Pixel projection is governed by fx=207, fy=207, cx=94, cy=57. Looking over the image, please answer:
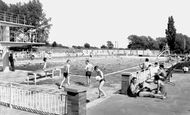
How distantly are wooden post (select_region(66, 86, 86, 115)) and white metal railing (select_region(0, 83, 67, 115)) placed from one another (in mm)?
606

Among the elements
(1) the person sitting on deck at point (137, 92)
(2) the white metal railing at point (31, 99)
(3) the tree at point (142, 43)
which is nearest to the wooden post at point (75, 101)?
(2) the white metal railing at point (31, 99)

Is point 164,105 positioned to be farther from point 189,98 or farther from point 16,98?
point 16,98

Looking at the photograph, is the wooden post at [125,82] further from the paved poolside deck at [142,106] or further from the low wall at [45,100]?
the low wall at [45,100]

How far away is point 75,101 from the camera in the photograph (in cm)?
655

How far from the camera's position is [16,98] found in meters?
8.45

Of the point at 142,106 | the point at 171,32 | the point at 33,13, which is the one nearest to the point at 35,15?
the point at 33,13

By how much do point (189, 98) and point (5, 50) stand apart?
16905 mm

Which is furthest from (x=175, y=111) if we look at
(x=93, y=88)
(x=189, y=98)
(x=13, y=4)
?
(x=13, y=4)

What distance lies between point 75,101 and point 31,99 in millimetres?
2481

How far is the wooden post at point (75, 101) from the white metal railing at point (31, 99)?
1.99 ft

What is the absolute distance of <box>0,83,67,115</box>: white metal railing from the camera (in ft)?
24.6

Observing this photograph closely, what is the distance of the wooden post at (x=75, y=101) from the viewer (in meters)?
6.49

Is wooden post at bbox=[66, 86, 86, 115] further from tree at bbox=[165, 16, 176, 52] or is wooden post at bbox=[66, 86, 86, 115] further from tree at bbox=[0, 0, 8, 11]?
tree at bbox=[165, 16, 176, 52]

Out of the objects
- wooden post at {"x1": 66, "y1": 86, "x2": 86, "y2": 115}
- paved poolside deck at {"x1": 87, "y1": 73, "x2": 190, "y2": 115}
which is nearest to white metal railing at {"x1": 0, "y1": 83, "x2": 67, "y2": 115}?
wooden post at {"x1": 66, "y1": 86, "x2": 86, "y2": 115}
